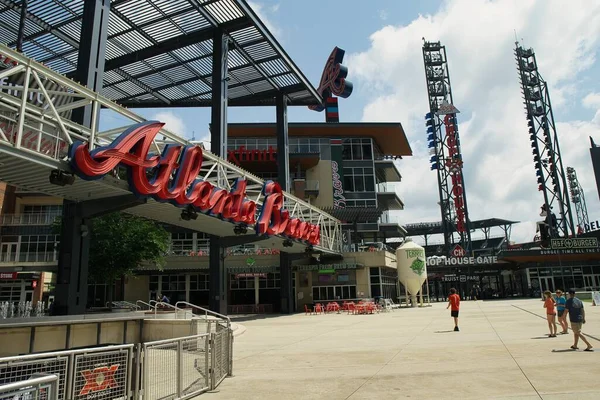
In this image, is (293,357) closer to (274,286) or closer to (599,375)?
(599,375)

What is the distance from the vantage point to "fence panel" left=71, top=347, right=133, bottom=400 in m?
6.62

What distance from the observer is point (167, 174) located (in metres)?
17.3

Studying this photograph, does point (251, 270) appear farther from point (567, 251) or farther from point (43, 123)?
point (567, 251)

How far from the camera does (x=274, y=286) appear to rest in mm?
44844

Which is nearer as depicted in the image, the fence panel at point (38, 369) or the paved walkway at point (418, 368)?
the fence panel at point (38, 369)

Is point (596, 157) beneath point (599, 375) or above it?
above

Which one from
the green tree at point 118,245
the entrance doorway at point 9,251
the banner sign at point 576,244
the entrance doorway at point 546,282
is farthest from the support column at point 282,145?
the entrance doorway at point 546,282

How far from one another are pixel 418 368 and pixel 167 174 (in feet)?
36.8

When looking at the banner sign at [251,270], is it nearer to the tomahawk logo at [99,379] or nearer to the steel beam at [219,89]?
the steel beam at [219,89]

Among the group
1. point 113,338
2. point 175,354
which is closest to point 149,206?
point 113,338

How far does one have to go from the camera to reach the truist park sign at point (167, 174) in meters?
14.0

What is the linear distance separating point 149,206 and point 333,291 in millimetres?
27195

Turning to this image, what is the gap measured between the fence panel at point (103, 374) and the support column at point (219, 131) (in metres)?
21.1

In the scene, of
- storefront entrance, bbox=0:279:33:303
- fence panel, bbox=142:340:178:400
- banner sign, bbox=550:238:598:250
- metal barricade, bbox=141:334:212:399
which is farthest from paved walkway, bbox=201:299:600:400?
→ storefront entrance, bbox=0:279:33:303
